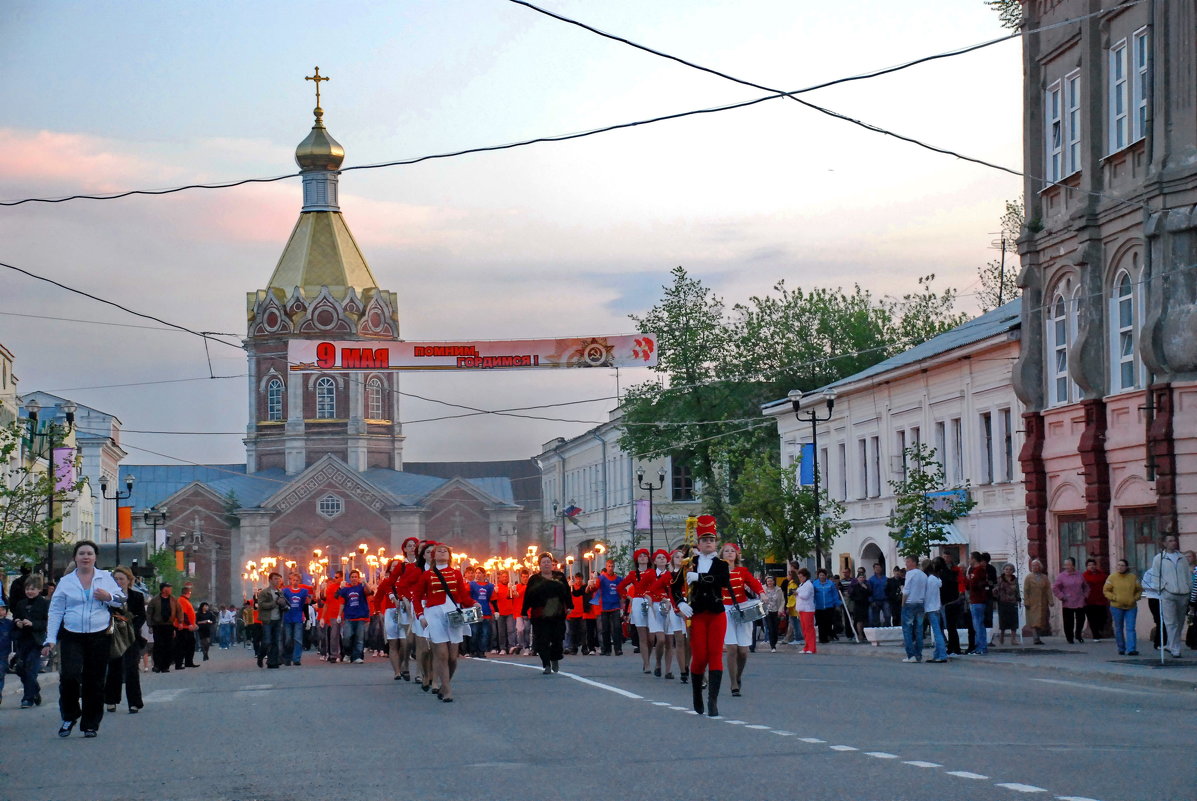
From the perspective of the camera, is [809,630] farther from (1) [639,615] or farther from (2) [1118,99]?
(2) [1118,99]

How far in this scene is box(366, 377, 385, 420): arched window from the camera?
384 feet

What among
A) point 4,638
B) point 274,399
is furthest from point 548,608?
point 274,399

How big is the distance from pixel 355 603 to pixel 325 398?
277ft

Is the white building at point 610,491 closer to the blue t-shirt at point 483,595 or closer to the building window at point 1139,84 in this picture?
the blue t-shirt at point 483,595

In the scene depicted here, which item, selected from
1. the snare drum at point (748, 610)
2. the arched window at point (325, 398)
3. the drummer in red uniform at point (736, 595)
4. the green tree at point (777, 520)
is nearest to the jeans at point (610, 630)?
the green tree at point (777, 520)

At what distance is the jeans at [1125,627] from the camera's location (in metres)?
27.8

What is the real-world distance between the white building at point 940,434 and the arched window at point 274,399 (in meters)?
59.4

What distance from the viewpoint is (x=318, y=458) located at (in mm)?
117812

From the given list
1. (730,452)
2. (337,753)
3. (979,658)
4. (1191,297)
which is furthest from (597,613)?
(730,452)

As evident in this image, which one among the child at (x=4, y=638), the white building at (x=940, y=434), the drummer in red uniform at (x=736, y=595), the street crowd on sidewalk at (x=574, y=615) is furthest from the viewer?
the white building at (x=940, y=434)

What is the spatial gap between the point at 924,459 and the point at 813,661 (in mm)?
10944

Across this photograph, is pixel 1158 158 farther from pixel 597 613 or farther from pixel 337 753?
pixel 337 753

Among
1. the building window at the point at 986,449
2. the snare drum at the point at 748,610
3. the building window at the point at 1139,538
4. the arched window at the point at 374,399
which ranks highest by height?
the arched window at the point at 374,399

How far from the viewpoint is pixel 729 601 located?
57.4 ft
